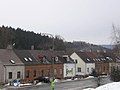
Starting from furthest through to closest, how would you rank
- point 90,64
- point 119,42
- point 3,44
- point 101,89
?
point 3,44 → point 90,64 → point 119,42 → point 101,89

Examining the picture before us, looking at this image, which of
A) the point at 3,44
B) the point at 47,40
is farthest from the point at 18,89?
the point at 47,40

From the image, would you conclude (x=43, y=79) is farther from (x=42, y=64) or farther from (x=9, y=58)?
(x=9, y=58)

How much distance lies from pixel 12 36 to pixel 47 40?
2611 centimetres

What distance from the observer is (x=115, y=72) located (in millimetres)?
48656

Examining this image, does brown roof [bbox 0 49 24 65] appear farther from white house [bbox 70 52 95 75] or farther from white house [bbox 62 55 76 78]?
white house [bbox 70 52 95 75]

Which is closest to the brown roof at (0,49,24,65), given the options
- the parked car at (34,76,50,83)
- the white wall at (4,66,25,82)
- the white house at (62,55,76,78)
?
the white wall at (4,66,25,82)

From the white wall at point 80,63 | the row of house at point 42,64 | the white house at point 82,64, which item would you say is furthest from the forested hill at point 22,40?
the row of house at point 42,64

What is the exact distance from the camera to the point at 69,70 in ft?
252

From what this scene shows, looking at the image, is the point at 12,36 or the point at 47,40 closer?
the point at 12,36

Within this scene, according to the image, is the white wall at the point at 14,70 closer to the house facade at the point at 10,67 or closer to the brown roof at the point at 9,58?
the house facade at the point at 10,67

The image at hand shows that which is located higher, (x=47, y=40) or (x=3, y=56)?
(x=47, y=40)

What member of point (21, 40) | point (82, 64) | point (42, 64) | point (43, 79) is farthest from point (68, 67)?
point (21, 40)

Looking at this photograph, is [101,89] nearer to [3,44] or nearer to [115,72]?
[115,72]

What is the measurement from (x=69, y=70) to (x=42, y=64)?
12377 millimetres
